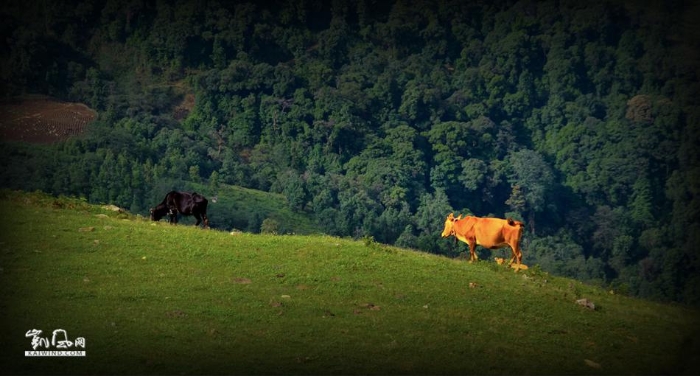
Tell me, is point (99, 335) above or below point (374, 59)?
below

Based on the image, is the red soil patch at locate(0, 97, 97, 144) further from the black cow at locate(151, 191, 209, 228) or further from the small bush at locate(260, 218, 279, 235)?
the black cow at locate(151, 191, 209, 228)

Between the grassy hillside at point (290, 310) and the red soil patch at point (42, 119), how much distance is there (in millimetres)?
76266

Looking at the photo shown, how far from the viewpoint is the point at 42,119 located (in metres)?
105

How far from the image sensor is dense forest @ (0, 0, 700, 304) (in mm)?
95750

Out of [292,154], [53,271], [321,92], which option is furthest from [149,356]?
[321,92]

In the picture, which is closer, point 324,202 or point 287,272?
point 287,272

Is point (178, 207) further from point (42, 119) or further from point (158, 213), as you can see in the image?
point (42, 119)

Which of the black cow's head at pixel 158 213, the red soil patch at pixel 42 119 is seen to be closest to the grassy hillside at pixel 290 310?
the black cow's head at pixel 158 213

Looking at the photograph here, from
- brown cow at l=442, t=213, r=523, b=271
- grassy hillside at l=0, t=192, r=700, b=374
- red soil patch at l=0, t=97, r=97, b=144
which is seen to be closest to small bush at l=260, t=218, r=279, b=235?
red soil patch at l=0, t=97, r=97, b=144

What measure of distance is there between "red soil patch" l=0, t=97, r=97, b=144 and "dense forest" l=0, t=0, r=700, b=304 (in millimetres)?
2248

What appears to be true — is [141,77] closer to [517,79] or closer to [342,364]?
[517,79]

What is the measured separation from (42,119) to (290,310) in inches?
3484

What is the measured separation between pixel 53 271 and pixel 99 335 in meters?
3.44

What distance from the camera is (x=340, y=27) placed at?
13300cm
